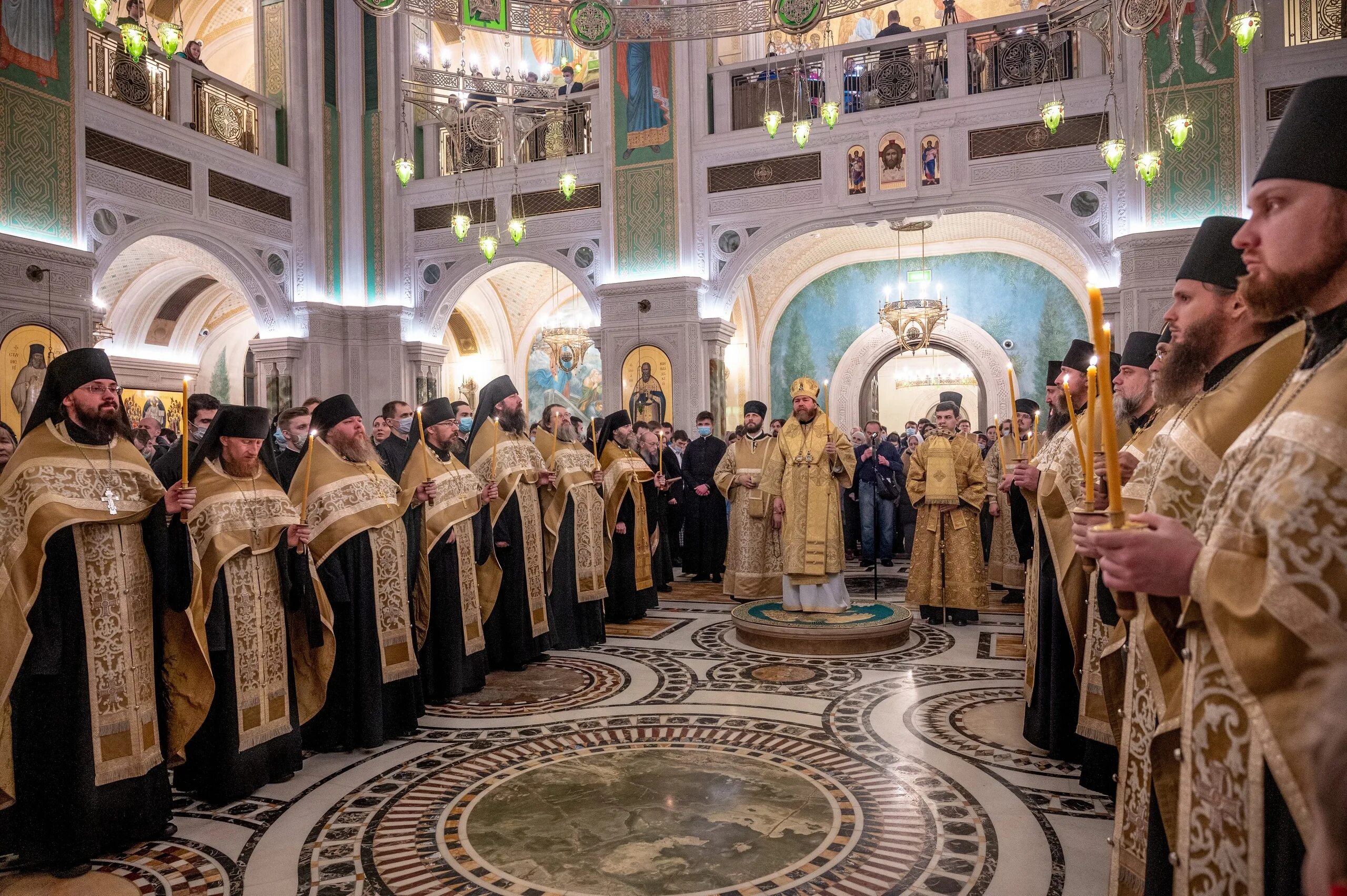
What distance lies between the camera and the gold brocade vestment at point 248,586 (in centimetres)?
373

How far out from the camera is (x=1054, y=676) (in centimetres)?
403

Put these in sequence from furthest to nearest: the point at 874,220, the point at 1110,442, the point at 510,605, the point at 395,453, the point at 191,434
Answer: the point at 874,220 → the point at 191,434 → the point at 510,605 → the point at 395,453 → the point at 1110,442

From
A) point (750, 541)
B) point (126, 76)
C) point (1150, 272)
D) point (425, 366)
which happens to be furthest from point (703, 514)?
point (126, 76)

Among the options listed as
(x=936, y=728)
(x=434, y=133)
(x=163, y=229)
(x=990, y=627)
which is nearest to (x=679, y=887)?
(x=936, y=728)

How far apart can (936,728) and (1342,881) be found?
427 cm

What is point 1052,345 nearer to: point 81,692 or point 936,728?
point 936,728

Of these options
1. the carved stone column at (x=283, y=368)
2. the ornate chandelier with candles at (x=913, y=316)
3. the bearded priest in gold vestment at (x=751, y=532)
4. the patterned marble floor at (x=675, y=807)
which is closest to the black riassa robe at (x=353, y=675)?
the patterned marble floor at (x=675, y=807)

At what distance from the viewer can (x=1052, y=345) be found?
15.9 m

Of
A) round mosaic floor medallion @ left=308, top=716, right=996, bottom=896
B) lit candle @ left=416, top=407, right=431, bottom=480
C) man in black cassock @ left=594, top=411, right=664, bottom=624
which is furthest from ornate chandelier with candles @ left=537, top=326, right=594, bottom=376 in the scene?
round mosaic floor medallion @ left=308, top=716, right=996, bottom=896

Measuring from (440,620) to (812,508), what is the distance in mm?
3071

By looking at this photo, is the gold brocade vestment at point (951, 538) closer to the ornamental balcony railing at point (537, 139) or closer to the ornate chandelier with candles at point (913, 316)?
the ornate chandelier with candles at point (913, 316)

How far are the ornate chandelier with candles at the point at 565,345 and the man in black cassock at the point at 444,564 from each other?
9.90m

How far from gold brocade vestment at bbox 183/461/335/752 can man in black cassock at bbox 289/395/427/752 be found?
24cm

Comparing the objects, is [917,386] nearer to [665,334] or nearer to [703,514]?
[665,334]
